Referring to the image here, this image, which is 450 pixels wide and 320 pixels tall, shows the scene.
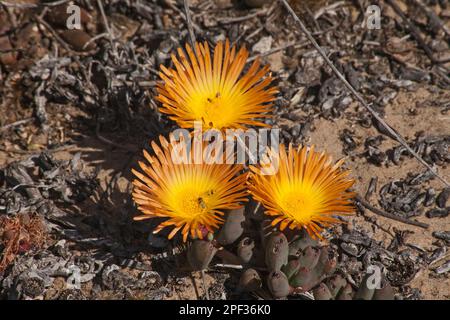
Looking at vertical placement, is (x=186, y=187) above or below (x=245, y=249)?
above

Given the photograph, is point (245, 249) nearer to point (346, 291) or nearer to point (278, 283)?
point (278, 283)

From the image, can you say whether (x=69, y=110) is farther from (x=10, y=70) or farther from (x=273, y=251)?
(x=273, y=251)

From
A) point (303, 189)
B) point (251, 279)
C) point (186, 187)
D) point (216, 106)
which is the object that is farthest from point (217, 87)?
point (251, 279)

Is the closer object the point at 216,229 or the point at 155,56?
the point at 216,229

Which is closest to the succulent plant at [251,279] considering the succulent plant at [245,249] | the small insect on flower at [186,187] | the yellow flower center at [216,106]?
the succulent plant at [245,249]

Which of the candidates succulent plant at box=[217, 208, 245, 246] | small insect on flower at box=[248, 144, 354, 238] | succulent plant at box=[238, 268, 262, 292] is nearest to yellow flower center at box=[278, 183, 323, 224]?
small insect on flower at box=[248, 144, 354, 238]

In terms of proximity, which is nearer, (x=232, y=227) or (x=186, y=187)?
(x=232, y=227)
